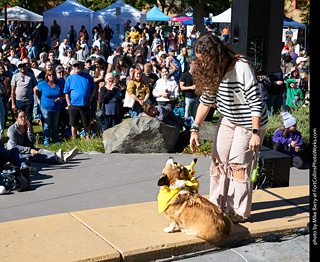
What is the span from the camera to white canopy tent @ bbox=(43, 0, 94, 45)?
2755cm

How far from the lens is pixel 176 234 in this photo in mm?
4867

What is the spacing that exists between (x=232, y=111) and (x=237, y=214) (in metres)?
1.10

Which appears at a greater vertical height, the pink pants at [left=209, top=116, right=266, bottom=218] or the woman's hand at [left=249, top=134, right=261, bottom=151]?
the woman's hand at [left=249, top=134, right=261, bottom=151]

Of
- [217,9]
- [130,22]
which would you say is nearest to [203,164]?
[130,22]

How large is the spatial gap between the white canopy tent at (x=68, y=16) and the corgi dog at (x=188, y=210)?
24.2 metres

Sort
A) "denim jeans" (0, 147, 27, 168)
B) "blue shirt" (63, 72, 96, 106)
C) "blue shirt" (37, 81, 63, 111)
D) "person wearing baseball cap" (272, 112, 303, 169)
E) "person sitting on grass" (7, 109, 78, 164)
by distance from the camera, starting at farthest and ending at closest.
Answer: "blue shirt" (37, 81, 63, 111), "blue shirt" (63, 72, 96, 106), "person wearing baseball cap" (272, 112, 303, 169), "person sitting on grass" (7, 109, 78, 164), "denim jeans" (0, 147, 27, 168)

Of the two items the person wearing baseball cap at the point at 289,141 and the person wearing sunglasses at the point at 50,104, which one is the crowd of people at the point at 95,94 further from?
the person wearing baseball cap at the point at 289,141

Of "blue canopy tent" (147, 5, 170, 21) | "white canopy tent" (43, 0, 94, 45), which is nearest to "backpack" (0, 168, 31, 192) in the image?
"white canopy tent" (43, 0, 94, 45)

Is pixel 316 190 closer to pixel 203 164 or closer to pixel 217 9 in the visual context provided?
pixel 203 164

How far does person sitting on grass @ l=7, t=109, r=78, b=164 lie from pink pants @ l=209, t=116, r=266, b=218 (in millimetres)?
3956

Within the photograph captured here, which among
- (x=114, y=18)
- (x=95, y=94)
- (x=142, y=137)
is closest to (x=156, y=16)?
(x=114, y=18)

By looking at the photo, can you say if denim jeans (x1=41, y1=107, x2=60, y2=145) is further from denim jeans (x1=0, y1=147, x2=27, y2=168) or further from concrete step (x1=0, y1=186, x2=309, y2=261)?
concrete step (x1=0, y1=186, x2=309, y2=261)

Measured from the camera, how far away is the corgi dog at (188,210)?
4.66m

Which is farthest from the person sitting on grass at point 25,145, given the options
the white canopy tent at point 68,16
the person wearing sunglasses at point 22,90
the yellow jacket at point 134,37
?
the white canopy tent at point 68,16
